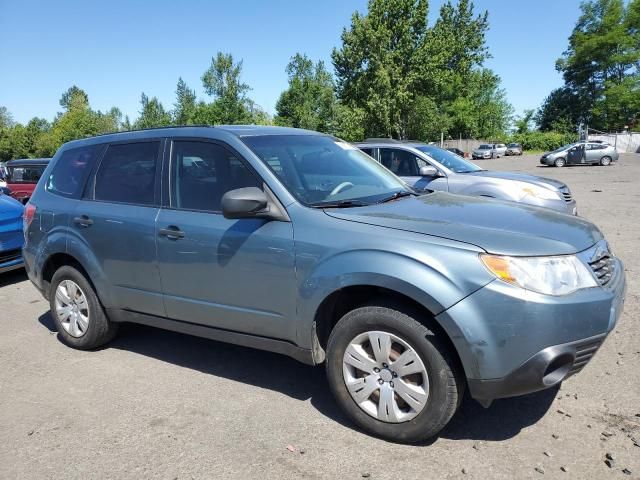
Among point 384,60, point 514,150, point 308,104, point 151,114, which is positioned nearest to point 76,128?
point 151,114

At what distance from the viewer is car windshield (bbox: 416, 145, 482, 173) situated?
920 cm

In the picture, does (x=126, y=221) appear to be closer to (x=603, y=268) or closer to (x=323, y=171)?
(x=323, y=171)

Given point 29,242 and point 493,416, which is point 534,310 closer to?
point 493,416

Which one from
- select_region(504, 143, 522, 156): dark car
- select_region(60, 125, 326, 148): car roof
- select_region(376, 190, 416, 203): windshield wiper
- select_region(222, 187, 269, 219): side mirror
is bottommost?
select_region(504, 143, 522, 156): dark car

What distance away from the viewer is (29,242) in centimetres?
500

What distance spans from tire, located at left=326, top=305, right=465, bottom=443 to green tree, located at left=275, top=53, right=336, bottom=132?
2748 inches

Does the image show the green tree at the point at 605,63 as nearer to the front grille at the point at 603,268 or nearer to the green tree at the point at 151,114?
the green tree at the point at 151,114

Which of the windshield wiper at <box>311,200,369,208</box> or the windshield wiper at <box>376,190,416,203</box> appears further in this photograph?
Answer: the windshield wiper at <box>376,190,416,203</box>

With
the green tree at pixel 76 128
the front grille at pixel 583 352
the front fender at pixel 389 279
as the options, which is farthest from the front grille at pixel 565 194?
the green tree at pixel 76 128

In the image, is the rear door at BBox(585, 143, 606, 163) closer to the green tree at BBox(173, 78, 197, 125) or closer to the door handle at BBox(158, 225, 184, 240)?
the door handle at BBox(158, 225, 184, 240)

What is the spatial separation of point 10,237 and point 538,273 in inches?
285

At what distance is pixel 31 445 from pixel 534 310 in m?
3.01

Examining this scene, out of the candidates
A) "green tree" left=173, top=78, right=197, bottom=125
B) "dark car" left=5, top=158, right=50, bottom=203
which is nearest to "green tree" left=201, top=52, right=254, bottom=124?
"green tree" left=173, top=78, right=197, bottom=125

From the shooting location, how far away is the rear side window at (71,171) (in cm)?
467
